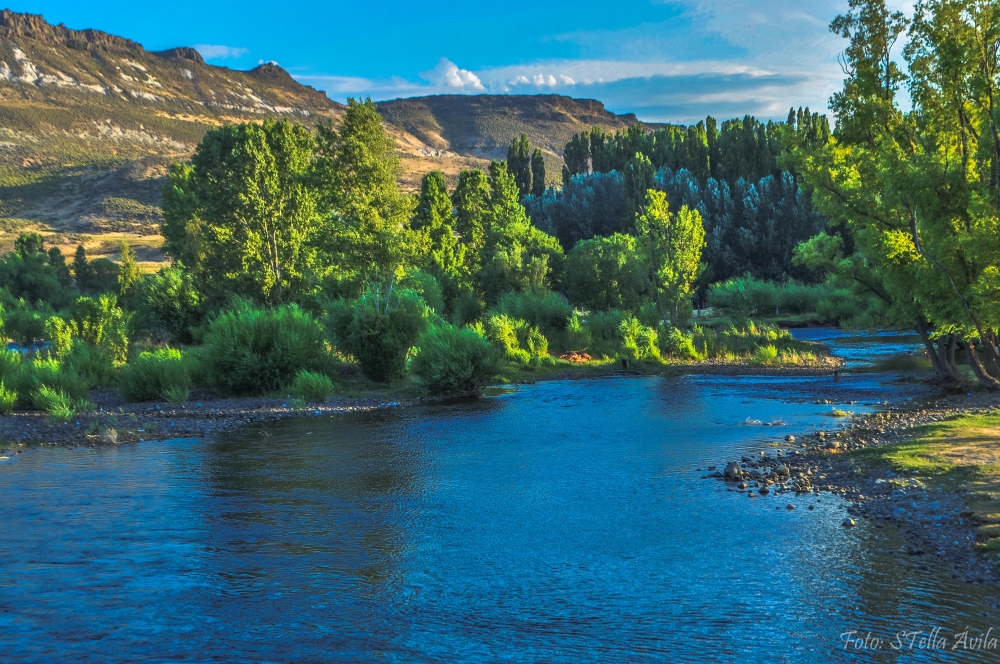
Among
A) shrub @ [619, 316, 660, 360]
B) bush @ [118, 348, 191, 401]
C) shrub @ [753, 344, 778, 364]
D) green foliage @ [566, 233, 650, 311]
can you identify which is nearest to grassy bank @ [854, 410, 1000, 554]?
shrub @ [753, 344, 778, 364]

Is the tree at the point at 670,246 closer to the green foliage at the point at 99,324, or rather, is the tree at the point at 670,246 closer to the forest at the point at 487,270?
the forest at the point at 487,270

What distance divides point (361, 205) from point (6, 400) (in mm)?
17215

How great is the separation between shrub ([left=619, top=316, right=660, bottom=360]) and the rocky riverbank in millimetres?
18342

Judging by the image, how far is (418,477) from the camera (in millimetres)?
14461

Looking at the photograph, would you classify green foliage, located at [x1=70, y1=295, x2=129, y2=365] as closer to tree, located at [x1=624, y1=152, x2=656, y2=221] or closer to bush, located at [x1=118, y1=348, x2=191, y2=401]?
bush, located at [x1=118, y1=348, x2=191, y2=401]

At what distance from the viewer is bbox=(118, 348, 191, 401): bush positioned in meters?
25.1

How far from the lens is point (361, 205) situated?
35.0 meters

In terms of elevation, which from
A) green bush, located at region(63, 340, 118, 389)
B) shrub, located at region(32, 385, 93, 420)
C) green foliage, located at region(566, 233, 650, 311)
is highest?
green foliage, located at region(566, 233, 650, 311)

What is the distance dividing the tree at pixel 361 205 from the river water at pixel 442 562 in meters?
18.7

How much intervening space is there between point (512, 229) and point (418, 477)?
47486 millimetres

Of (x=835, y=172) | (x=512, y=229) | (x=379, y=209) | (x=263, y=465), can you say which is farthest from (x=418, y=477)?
(x=512, y=229)

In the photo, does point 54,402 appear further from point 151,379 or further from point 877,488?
point 877,488

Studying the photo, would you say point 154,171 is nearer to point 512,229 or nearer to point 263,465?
point 512,229

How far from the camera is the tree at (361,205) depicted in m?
34.8
